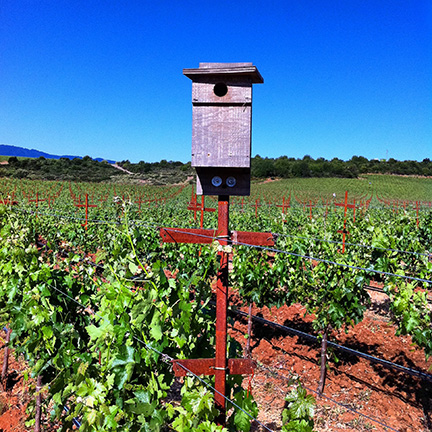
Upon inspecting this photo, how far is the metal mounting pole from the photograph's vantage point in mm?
2129

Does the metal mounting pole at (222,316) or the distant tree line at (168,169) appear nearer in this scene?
the metal mounting pole at (222,316)

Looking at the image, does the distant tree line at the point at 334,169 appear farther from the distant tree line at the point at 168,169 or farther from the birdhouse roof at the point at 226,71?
the birdhouse roof at the point at 226,71

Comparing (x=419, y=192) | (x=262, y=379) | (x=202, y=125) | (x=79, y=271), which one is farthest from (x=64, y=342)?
(x=419, y=192)

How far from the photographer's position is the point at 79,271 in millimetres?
3074

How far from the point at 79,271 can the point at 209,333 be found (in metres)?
1.29

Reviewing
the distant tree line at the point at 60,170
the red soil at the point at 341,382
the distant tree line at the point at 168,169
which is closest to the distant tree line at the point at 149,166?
the distant tree line at the point at 168,169

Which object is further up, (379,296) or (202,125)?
(202,125)

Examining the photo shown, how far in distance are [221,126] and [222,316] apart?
113 centimetres

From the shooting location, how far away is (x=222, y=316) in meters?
2.18

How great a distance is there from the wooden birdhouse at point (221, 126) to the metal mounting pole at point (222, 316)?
14cm

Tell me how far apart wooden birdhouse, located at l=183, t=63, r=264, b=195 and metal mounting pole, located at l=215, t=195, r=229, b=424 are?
0.14 meters

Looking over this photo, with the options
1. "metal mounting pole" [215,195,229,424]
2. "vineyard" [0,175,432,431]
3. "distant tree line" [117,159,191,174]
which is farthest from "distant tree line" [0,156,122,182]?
"metal mounting pole" [215,195,229,424]

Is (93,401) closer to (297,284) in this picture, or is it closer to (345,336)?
(297,284)

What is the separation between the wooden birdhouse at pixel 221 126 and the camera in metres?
2.07
